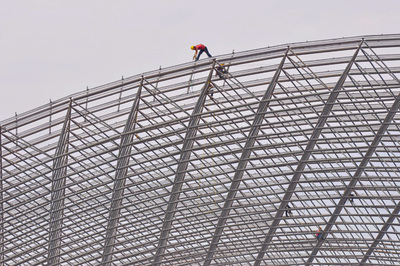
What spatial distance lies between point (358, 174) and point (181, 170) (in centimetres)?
981

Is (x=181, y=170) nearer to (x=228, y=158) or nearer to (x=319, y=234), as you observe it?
(x=228, y=158)

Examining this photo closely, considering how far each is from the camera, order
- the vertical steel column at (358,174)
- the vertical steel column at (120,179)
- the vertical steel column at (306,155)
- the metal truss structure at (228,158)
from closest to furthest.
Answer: the vertical steel column at (306,155) → the vertical steel column at (358,174) → the metal truss structure at (228,158) → the vertical steel column at (120,179)

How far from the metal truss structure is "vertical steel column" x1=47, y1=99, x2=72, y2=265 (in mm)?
73

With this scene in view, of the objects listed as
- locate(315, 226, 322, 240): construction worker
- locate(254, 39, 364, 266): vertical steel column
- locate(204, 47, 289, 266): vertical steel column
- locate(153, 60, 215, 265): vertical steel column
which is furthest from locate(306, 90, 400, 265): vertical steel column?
locate(153, 60, 215, 265): vertical steel column

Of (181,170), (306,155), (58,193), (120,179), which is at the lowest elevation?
(306,155)

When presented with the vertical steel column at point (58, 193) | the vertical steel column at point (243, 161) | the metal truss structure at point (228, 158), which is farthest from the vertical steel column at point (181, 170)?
the vertical steel column at point (58, 193)

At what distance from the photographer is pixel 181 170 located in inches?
1518

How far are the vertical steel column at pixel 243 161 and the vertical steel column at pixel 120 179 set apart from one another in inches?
238

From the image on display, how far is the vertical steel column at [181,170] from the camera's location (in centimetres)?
3475

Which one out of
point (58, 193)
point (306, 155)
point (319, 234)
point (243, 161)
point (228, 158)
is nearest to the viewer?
point (306, 155)

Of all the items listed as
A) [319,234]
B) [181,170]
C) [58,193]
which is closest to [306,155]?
[319,234]

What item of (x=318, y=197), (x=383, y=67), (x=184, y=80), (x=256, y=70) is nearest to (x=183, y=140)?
(x=184, y=80)

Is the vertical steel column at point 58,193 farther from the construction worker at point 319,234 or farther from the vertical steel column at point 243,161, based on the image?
the construction worker at point 319,234

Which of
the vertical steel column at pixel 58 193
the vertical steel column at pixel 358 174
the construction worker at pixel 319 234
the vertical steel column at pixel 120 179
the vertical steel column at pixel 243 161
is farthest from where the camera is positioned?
the construction worker at pixel 319 234
